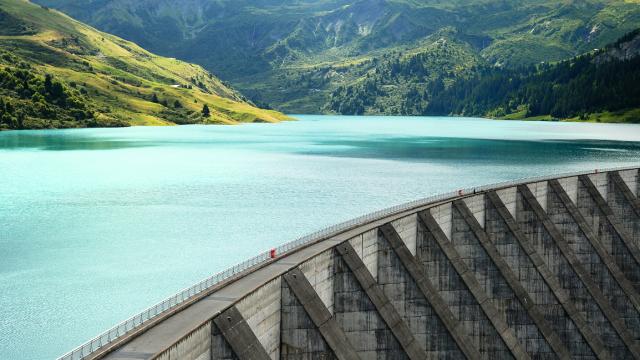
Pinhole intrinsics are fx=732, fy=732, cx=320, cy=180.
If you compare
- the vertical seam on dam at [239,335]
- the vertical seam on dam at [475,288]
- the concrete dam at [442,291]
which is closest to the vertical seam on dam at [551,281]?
the concrete dam at [442,291]

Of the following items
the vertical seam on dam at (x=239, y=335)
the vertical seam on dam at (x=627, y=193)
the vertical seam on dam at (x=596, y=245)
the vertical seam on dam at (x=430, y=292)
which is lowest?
the vertical seam on dam at (x=239, y=335)

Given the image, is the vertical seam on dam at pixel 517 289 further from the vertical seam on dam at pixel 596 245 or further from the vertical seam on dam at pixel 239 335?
the vertical seam on dam at pixel 239 335

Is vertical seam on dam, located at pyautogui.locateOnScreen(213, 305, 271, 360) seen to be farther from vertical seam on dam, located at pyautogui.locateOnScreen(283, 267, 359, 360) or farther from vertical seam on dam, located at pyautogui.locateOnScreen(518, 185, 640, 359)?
vertical seam on dam, located at pyautogui.locateOnScreen(518, 185, 640, 359)

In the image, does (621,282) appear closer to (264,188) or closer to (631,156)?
(264,188)

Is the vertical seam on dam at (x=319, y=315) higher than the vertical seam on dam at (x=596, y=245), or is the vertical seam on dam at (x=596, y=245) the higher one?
the vertical seam on dam at (x=596, y=245)

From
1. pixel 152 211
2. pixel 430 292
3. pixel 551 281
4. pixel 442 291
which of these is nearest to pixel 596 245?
pixel 551 281

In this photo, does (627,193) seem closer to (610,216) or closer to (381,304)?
(610,216)
